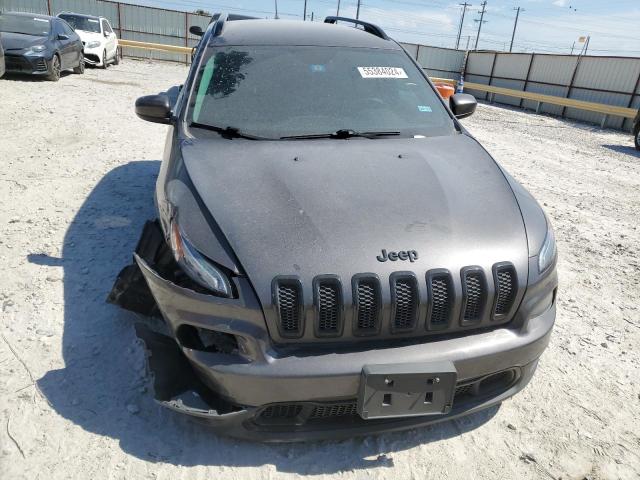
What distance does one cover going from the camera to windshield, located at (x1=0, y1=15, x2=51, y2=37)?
1111cm

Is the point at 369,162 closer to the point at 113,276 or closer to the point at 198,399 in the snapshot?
the point at 198,399

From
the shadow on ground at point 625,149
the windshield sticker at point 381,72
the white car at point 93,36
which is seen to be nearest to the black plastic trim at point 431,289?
the windshield sticker at point 381,72

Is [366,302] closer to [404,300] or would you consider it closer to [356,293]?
[356,293]

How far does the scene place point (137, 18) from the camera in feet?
84.1

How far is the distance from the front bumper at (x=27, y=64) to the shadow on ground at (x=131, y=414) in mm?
9446

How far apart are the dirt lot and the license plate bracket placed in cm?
41

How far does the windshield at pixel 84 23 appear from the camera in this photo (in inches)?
623

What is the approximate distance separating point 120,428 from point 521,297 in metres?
1.95

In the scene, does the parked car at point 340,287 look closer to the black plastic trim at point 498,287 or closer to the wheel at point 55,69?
the black plastic trim at point 498,287

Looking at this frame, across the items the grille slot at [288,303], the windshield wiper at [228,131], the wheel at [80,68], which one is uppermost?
the windshield wiper at [228,131]

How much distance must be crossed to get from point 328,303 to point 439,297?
0.46 metres

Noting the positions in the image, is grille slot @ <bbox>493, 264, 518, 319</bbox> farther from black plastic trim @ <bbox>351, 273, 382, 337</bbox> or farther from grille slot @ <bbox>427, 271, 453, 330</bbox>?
black plastic trim @ <bbox>351, 273, 382, 337</bbox>

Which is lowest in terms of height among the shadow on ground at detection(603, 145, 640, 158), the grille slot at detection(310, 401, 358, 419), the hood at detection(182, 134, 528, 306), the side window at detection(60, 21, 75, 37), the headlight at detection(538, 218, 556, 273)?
the shadow on ground at detection(603, 145, 640, 158)

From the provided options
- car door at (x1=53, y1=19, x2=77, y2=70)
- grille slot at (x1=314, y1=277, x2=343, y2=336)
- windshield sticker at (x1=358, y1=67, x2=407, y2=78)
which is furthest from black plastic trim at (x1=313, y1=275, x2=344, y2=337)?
car door at (x1=53, y1=19, x2=77, y2=70)
